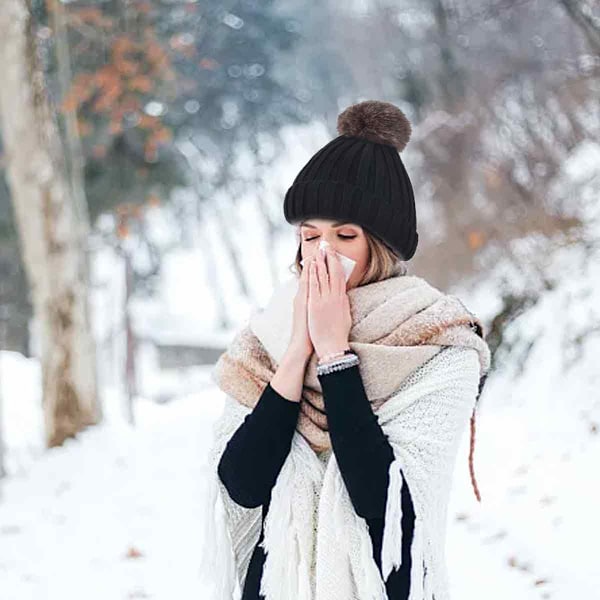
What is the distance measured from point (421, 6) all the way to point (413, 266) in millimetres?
9250

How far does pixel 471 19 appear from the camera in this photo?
312 inches

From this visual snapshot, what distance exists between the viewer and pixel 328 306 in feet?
5.89

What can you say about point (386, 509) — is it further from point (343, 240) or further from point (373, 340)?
point (343, 240)

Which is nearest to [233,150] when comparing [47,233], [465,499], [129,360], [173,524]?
[129,360]

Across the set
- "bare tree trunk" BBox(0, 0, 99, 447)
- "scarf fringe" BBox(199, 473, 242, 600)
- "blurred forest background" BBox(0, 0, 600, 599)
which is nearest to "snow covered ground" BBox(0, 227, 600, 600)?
"blurred forest background" BBox(0, 0, 600, 599)

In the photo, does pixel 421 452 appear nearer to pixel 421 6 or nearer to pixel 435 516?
pixel 435 516

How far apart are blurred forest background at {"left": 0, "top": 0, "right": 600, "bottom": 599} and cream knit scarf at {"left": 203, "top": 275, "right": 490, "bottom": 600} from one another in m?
4.06

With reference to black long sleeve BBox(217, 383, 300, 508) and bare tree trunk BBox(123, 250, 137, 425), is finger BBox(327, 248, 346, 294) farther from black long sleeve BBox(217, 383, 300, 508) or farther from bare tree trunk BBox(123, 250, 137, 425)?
bare tree trunk BBox(123, 250, 137, 425)

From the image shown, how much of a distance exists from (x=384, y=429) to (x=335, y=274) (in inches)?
12.6

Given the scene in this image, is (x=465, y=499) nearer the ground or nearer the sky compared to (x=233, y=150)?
nearer the ground

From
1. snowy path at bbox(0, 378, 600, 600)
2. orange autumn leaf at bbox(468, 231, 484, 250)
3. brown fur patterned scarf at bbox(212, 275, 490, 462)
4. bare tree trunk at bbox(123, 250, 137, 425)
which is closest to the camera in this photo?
brown fur patterned scarf at bbox(212, 275, 490, 462)

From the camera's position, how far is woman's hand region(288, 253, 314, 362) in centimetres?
181

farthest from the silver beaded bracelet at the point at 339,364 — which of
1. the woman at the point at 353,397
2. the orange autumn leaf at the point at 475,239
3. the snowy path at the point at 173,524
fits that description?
the orange autumn leaf at the point at 475,239

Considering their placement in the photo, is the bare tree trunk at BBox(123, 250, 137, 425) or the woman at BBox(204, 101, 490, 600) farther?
the bare tree trunk at BBox(123, 250, 137, 425)
